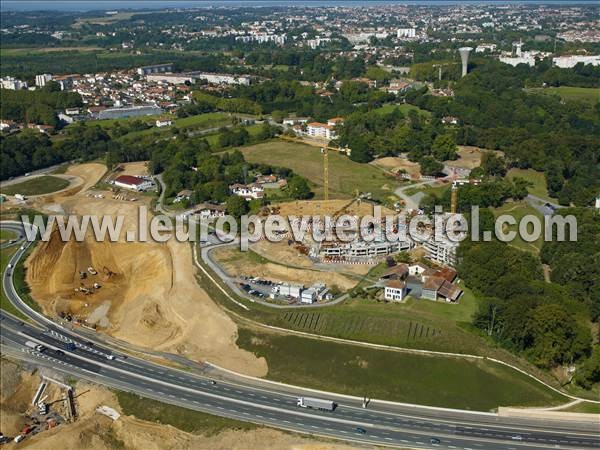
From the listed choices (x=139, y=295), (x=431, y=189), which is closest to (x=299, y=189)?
(x=431, y=189)

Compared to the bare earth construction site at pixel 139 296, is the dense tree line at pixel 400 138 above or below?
above

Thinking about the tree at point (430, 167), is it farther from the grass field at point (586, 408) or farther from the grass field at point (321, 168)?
the grass field at point (586, 408)

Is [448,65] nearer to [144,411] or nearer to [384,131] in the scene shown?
[384,131]

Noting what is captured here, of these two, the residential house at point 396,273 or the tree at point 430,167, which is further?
the tree at point 430,167

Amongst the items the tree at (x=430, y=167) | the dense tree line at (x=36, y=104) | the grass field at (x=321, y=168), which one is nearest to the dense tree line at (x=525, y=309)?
the grass field at (x=321, y=168)

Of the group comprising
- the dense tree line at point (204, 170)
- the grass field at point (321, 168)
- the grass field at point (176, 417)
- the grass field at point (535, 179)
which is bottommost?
the grass field at point (176, 417)

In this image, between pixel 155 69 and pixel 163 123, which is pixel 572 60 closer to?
pixel 163 123

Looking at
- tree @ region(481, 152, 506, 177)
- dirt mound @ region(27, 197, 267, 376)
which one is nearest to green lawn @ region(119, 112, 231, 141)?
dirt mound @ region(27, 197, 267, 376)
